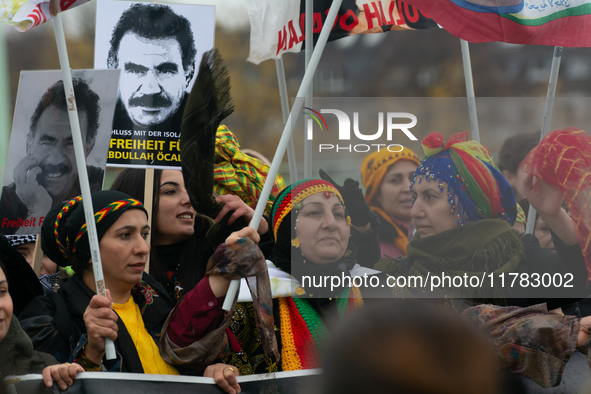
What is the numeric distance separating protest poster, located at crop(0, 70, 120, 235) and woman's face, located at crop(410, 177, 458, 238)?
64.7 inches

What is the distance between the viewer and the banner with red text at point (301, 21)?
132 inches

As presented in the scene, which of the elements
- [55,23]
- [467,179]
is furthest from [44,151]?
[467,179]

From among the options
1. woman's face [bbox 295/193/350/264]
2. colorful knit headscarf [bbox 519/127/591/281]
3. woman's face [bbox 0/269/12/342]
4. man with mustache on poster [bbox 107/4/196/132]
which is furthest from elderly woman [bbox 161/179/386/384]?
man with mustache on poster [bbox 107/4/196/132]

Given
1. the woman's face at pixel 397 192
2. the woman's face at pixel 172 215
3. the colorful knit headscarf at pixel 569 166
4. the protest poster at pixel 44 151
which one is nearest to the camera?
the woman's face at pixel 397 192

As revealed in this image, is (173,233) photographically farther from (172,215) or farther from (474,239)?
(474,239)

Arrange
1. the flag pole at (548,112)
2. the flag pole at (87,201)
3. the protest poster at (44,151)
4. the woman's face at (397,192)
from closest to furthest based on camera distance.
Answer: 1. the flag pole at (87,201)
2. the woman's face at (397,192)
3. the flag pole at (548,112)
4. the protest poster at (44,151)

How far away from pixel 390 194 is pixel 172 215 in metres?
1.46

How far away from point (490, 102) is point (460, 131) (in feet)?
0.60

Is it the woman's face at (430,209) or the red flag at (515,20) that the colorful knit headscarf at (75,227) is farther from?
the red flag at (515,20)

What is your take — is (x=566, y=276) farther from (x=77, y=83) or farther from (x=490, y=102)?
(x=77, y=83)

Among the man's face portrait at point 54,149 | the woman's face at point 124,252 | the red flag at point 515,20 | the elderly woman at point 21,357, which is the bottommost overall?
the elderly woman at point 21,357

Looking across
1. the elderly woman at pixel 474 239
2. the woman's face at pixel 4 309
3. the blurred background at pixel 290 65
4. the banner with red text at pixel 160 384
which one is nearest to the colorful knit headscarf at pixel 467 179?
the elderly woman at pixel 474 239

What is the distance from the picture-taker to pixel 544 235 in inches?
106

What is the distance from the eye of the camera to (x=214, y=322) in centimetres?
213
